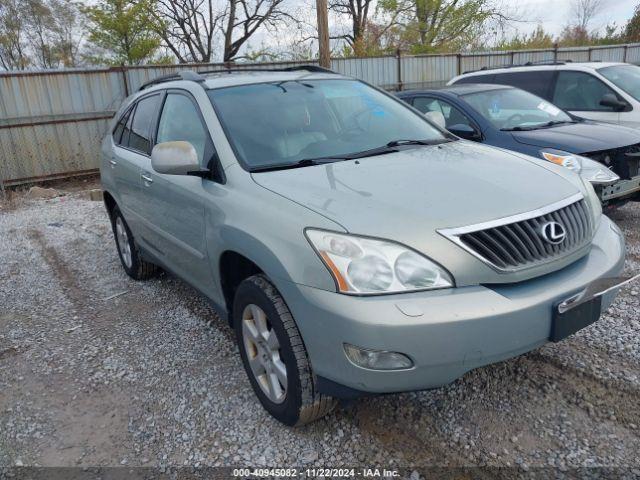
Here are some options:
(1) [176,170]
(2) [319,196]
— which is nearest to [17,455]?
(1) [176,170]

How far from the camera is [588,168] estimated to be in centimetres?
481

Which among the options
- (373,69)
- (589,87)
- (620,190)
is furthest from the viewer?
(373,69)

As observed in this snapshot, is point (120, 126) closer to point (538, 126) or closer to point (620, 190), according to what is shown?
point (538, 126)

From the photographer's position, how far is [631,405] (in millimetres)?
2574

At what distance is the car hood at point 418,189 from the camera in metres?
2.19

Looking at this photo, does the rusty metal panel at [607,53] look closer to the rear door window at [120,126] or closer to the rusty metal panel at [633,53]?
the rusty metal panel at [633,53]

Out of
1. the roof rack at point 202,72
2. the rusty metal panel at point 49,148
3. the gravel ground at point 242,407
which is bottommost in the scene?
the gravel ground at point 242,407

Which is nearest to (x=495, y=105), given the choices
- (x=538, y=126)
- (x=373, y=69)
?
(x=538, y=126)

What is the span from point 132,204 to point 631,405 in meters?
3.65

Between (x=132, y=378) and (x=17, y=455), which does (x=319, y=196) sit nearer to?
(x=132, y=378)

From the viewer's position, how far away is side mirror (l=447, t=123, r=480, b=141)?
5.45 metres

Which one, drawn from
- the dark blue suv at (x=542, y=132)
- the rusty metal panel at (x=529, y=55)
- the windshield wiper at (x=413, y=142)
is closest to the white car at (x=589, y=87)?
the dark blue suv at (x=542, y=132)

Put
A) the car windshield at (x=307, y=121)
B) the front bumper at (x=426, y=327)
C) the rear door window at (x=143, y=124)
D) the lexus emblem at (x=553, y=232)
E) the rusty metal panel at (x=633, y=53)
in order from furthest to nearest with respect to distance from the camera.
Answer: the rusty metal panel at (x=633, y=53) → the rear door window at (x=143, y=124) → the car windshield at (x=307, y=121) → the lexus emblem at (x=553, y=232) → the front bumper at (x=426, y=327)

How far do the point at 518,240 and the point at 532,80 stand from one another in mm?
6368
